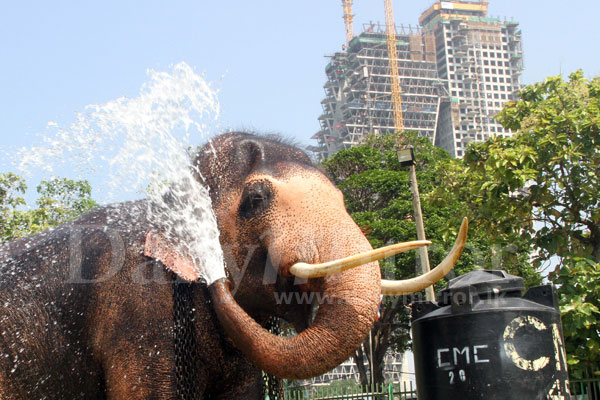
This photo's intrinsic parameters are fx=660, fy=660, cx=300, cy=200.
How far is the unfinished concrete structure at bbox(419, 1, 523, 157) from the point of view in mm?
130000

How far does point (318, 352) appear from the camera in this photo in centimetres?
327

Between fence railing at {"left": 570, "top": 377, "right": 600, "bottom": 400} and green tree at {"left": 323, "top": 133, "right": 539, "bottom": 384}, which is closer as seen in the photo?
fence railing at {"left": 570, "top": 377, "right": 600, "bottom": 400}

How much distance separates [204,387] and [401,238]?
19.7 m

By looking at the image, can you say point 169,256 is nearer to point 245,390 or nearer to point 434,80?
point 245,390

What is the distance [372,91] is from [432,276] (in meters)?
125

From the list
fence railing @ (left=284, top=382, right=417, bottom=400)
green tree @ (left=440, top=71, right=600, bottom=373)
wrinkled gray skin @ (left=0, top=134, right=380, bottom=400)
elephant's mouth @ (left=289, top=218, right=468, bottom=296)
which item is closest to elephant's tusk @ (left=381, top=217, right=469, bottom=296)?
elephant's mouth @ (left=289, top=218, right=468, bottom=296)

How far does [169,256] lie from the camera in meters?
3.68

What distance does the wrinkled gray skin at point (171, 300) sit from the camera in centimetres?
335

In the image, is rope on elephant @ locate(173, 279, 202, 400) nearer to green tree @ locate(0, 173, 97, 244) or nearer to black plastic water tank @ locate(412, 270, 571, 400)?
black plastic water tank @ locate(412, 270, 571, 400)

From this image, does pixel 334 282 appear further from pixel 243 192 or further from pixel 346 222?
pixel 243 192

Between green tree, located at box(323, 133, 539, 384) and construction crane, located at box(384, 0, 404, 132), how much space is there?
95.8m

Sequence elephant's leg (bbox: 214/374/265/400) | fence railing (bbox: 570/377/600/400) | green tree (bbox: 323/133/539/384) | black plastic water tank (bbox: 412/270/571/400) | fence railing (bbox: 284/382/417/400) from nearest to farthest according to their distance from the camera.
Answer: black plastic water tank (bbox: 412/270/571/400), elephant's leg (bbox: 214/374/265/400), fence railing (bbox: 570/377/600/400), fence railing (bbox: 284/382/417/400), green tree (bbox: 323/133/539/384)

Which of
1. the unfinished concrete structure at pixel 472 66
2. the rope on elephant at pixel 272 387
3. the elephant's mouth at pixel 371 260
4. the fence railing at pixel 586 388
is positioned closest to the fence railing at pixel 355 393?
the fence railing at pixel 586 388

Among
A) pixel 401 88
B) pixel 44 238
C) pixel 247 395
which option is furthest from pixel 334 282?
pixel 401 88
